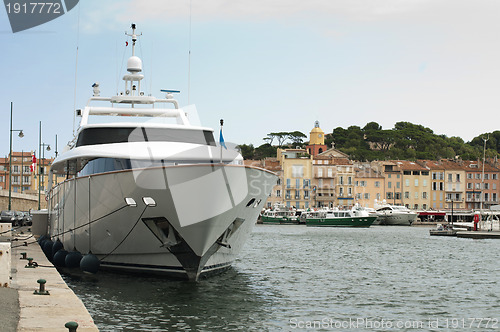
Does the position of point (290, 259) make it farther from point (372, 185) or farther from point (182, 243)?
point (372, 185)

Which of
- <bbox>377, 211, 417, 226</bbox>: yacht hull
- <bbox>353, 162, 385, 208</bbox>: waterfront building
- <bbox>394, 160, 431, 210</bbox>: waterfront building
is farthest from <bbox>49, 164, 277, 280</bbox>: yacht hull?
<bbox>394, 160, 431, 210</bbox>: waterfront building

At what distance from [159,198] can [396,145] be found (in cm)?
13481

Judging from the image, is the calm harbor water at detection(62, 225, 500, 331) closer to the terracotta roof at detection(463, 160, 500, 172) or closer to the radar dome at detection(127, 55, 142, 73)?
the radar dome at detection(127, 55, 142, 73)

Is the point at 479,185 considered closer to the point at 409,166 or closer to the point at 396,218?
the point at 409,166

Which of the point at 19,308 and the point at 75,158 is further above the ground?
the point at 75,158

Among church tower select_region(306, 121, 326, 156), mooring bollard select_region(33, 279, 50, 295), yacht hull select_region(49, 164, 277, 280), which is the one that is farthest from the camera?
church tower select_region(306, 121, 326, 156)

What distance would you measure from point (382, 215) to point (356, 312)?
3105 inches

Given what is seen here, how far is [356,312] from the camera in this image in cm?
1532

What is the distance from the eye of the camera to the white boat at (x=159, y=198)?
16594mm

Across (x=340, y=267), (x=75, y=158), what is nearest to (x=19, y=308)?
(x=75, y=158)

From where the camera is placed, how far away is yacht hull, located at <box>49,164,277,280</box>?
54.3ft

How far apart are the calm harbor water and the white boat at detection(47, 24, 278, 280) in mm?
735

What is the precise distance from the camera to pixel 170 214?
16703 millimetres

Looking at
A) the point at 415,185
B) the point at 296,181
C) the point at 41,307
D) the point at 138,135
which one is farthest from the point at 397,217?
the point at 41,307
